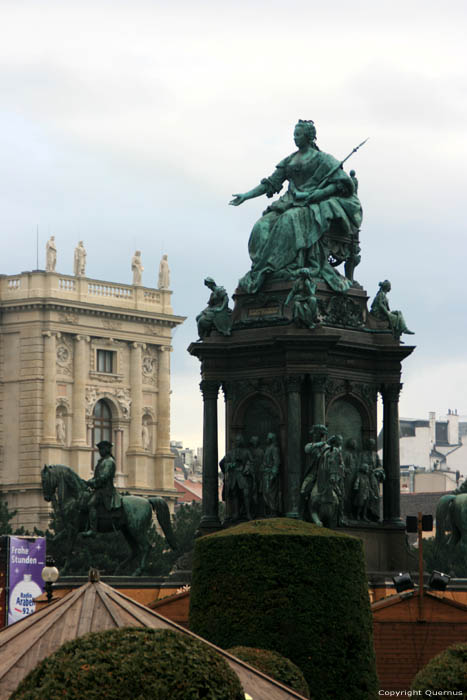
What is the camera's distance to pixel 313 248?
38.4 meters

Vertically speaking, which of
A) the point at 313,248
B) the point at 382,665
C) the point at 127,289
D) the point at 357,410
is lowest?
the point at 382,665

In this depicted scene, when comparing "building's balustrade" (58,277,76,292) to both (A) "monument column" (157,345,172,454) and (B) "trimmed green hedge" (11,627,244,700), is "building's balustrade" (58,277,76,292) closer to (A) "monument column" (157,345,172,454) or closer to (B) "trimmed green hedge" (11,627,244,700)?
(A) "monument column" (157,345,172,454)

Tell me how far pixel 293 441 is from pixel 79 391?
3311 inches

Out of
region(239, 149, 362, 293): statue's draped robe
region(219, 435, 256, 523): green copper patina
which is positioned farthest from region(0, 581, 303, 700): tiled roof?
region(239, 149, 362, 293): statue's draped robe

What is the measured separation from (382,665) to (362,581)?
5.41 meters

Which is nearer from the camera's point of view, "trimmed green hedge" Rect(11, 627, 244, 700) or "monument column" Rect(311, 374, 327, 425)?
"trimmed green hedge" Rect(11, 627, 244, 700)

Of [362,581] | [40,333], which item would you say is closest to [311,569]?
[362,581]

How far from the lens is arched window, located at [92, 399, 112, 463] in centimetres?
12200

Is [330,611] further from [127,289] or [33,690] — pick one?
[127,289]

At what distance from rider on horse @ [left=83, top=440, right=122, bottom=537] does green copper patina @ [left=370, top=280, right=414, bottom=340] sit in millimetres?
6400

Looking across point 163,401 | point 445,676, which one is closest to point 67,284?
point 163,401

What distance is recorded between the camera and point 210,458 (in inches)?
1524

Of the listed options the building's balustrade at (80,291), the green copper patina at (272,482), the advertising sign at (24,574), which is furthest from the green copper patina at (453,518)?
the building's balustrade at (80,291)

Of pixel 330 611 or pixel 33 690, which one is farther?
pixel 330 611
